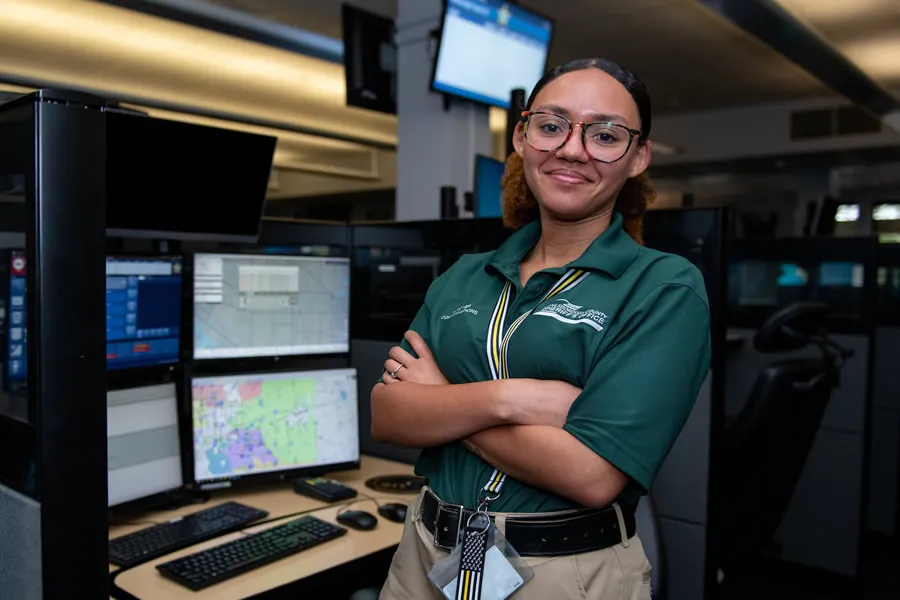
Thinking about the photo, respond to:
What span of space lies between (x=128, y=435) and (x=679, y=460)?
1.25 m

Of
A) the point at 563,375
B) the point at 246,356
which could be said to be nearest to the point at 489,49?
the point at 246,356

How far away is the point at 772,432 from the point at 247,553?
1.47 meters

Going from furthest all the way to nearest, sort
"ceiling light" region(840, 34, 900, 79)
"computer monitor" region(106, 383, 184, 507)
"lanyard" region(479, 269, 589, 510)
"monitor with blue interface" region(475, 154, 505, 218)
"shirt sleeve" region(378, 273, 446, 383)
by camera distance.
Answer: "ceiling light" region(840, 34, 900, 79)
"monitor with blue interface" region(475, 154, 505, 218)
"computer monitor" region(106, 383, 184, 507)
"shirt sleeve" region(378, 273, 446, 383)
"lanyard" region(479, 269, 589, 510)

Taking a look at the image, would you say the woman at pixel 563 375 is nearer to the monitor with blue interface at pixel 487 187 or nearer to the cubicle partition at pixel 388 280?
the cubicle partition at pixel 388 280

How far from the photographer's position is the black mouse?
5.47 ft

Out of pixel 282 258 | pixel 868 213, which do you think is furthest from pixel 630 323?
pixel 868 213

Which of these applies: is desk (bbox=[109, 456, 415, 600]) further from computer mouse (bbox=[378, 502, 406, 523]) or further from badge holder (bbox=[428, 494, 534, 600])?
badge holder (bbox=[428, 494, 534, 600])

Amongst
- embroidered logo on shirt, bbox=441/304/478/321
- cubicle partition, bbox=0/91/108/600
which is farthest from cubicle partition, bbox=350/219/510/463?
cubicle partition, bbox=0/91/108/600

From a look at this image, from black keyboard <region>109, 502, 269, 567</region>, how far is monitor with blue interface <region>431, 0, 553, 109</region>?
2304mm

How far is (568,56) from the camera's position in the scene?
659 cm

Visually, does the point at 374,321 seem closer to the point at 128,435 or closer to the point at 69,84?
the point at 128,435

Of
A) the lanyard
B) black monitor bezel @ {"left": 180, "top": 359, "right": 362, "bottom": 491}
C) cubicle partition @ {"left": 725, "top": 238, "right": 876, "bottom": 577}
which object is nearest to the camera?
the lanyard

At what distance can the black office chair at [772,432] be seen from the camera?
2.08 metres

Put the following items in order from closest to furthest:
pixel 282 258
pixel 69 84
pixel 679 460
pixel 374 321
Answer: pixel 679 460 < pixel 282 258 < pixel 374 321 < pixel 69 84
